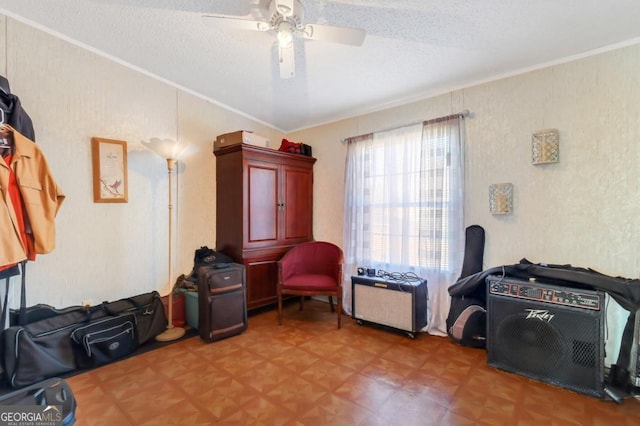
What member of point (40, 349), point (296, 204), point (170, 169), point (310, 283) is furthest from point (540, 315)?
point (40, 349)

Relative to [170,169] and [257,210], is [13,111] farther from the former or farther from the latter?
[257,210]

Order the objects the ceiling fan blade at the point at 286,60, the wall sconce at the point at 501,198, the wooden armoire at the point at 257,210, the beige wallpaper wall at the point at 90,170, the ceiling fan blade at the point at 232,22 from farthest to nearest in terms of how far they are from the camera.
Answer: the wooden armoire at the point at 257,210, the wall sconce at the point at 501,198, the beige wallpaper wall at the point at 90,170, the ceiling fan blade at the point at 286,60, the ceiling fan blade at the point at 232,22

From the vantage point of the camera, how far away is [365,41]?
2.12 metres

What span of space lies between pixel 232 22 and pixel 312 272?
259cm

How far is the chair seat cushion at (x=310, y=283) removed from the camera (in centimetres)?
289

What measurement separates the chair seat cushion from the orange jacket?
1.96 meters

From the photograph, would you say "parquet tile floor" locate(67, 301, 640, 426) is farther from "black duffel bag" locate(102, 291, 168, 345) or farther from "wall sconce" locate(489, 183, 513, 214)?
"wall sconce" locate(489, 183, 513, 214)

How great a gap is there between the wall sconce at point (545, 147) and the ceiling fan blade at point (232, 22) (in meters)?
2.25

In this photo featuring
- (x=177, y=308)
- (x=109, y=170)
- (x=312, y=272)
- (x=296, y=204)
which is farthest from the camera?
(x=296, y=204)

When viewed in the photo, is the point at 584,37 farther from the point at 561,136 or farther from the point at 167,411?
the point at 167,411

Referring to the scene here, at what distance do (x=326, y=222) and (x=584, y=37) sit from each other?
114 inches

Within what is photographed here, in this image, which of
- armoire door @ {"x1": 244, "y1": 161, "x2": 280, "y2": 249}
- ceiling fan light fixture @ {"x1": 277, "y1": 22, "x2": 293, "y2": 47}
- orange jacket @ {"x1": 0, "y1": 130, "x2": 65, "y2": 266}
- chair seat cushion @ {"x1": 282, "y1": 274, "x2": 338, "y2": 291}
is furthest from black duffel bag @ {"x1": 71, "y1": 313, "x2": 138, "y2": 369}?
ceiling fan light fixture @ {"x1": 277, "y1": 22, "x2": 293, "y2": 47}

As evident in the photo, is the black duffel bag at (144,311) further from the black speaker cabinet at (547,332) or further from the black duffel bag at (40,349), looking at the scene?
the black speaker cabinet at (547,332)

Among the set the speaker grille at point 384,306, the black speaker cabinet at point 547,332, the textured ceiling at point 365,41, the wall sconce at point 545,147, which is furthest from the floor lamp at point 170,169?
the wall sconce at point 545,147
